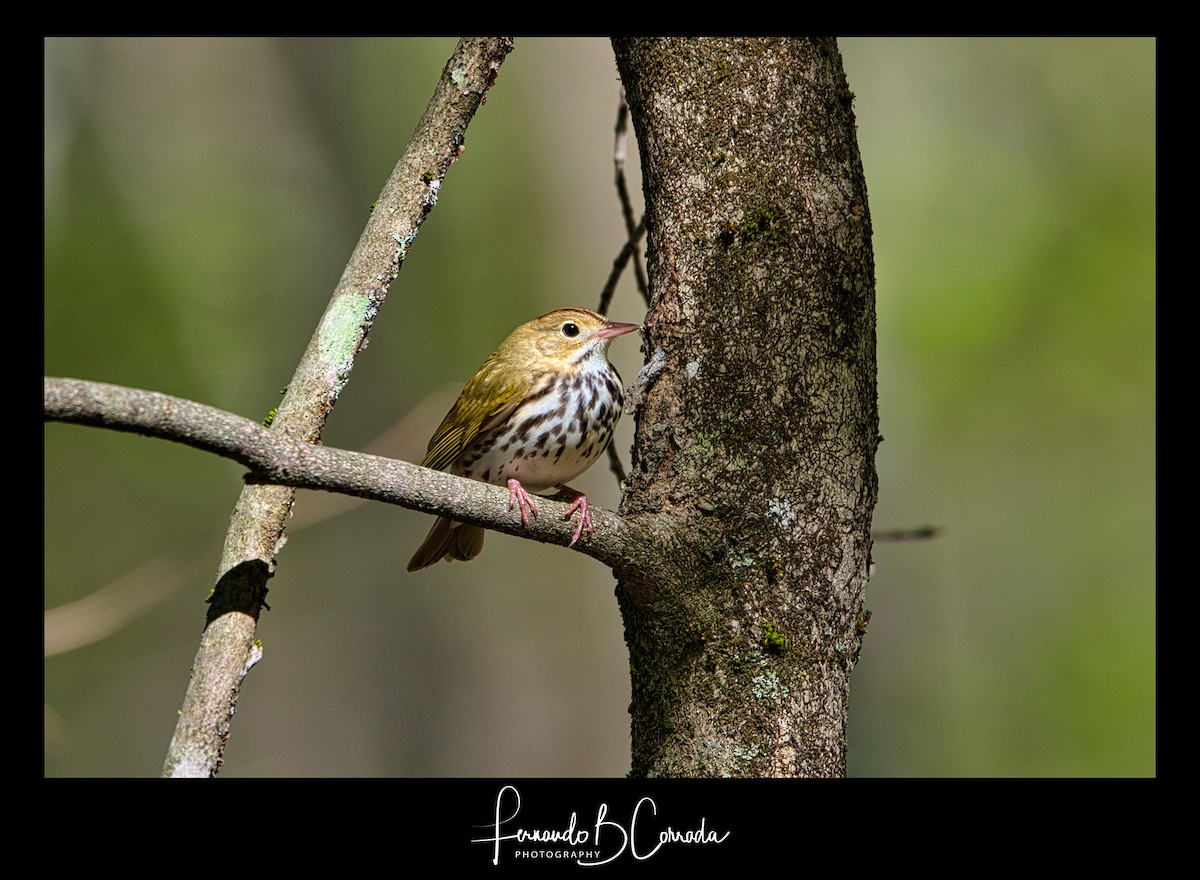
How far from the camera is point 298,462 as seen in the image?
6.91 feet

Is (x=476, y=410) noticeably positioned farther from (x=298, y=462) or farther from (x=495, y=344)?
(x=495, y=344)

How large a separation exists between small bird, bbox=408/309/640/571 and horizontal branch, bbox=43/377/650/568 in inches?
73.5

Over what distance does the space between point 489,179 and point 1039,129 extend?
242 inches

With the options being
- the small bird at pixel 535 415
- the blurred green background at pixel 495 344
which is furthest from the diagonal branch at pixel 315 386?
the blurred green background at pixel 495 344

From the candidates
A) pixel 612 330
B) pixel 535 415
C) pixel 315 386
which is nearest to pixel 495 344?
pixel 612 330

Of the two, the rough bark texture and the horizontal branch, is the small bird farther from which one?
the horizontal branch

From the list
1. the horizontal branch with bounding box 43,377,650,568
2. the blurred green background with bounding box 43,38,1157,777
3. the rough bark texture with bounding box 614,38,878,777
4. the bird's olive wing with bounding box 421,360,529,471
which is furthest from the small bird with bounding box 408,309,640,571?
the blurred green background with bounding box 43,38,1157,777

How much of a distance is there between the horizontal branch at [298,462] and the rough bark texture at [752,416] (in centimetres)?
32

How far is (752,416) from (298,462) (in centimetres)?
122

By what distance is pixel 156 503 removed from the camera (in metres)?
13.9

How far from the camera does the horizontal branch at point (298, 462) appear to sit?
1.86 m

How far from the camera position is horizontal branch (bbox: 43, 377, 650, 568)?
1855mm

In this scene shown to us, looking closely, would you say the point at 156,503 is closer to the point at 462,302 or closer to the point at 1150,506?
the point at 462,302
